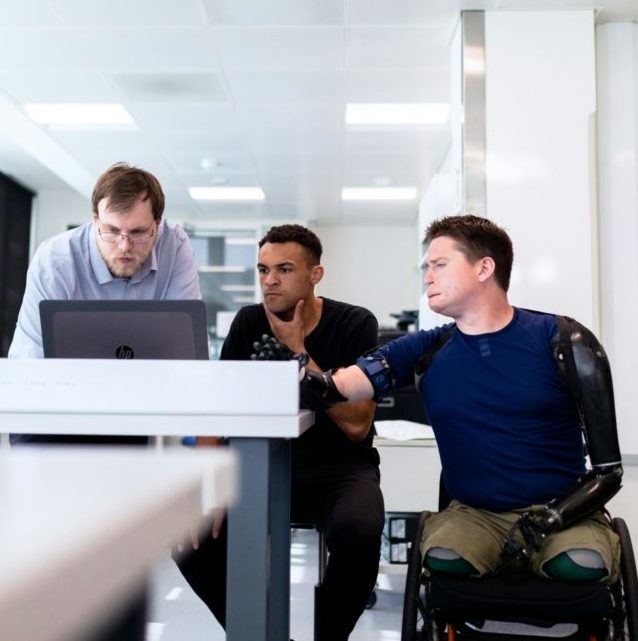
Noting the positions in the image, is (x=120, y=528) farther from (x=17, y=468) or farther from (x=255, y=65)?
(x=255, y=65)

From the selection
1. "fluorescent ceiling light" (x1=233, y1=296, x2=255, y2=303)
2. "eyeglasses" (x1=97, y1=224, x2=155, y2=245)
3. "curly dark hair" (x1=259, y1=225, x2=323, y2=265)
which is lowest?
"eyeglasses" (x1=97, y1=224, x2=155, y2=245)

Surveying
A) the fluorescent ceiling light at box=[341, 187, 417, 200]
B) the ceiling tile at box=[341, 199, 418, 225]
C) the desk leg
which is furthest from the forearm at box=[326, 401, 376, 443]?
the ceiling tile at box=[341, 199, 418, 225]

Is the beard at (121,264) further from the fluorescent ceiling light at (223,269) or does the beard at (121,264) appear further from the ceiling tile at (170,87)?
the fluorescent ceiling light at (223,269)

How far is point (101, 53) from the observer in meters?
3.75

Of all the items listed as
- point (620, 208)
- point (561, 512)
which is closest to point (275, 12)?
point (620, 208)

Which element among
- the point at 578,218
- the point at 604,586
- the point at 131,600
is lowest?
the point at 604,586

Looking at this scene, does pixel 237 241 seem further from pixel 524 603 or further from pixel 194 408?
pixel 194 408

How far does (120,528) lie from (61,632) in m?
0.04

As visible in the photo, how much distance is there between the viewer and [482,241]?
1.75 meters

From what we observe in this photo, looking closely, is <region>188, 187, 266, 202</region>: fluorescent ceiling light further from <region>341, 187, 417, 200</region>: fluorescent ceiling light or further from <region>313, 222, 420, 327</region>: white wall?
<region>313, 222, 420, 327</region>: white wall

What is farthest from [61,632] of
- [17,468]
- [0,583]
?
[17,468]

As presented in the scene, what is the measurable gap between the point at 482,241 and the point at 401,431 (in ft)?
4.13

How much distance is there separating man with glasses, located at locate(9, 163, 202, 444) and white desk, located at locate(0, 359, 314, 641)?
2.64ft

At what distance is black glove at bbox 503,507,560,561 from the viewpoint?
1.38 metres
